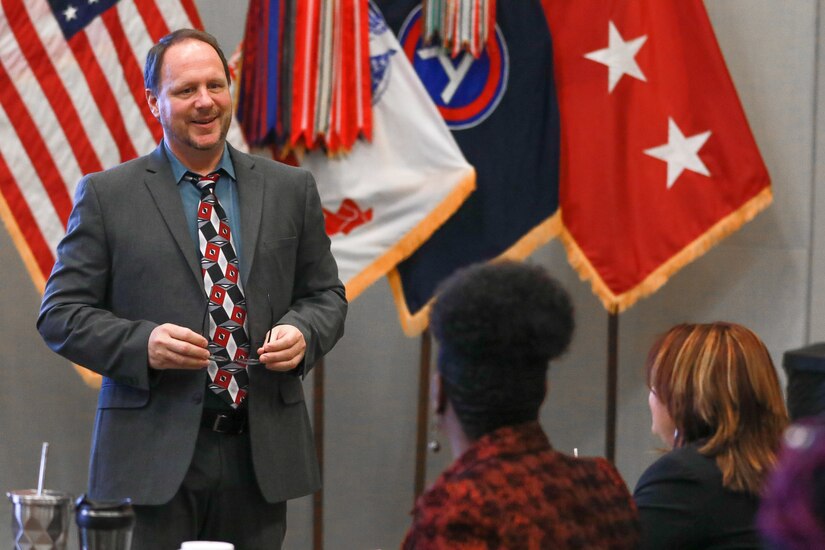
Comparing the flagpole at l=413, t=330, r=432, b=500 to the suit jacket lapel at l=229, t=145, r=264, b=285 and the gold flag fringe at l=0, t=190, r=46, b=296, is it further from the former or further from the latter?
the suit jacket lapel at l=229, t=145, r=264, b=285

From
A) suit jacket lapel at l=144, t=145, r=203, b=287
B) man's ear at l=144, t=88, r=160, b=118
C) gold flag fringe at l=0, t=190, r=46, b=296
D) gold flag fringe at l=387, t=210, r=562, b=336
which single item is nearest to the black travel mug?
suit jacket lapel at l=144, t=145, r=203, b=287

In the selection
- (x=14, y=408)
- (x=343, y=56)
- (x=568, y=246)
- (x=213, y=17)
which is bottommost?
(x=14, y=408)

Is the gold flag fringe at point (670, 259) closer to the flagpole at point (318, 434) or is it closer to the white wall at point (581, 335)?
the white wall at point (581, 335)

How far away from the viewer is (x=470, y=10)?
372 cm

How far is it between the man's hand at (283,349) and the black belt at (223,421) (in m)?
0.13

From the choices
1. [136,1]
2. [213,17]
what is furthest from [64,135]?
[213,17]

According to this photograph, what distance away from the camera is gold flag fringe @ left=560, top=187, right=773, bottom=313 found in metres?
3.85

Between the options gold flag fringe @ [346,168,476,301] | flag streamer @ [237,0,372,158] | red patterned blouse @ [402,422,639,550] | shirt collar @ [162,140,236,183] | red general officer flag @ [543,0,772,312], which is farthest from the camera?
red general officer flag @ [543,0,772,312]

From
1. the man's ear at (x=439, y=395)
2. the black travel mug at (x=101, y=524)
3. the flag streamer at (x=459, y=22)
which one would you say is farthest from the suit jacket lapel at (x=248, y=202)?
the flag streamer at (x=459, y=22)

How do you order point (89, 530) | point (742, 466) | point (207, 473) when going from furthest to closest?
point (207, 473) → point (742, 466) → point (89, 530)

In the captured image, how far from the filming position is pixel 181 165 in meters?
2.34

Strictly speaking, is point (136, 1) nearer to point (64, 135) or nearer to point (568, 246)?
point (64, 135)

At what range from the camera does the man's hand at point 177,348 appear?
206cm

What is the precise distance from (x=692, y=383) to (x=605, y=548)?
1.97 feet
